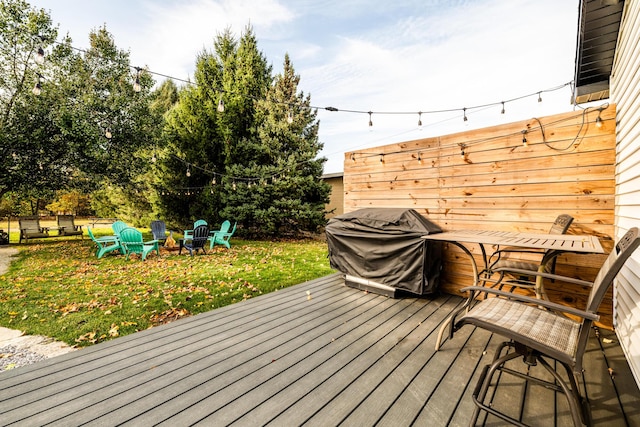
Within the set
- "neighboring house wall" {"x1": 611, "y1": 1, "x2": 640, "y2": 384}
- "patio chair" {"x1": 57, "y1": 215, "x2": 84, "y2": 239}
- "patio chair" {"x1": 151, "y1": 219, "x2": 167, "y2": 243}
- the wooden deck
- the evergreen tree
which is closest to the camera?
the wooden deck

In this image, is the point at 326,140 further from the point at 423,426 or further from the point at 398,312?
the point at 423,426

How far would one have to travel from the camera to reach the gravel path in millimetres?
2412

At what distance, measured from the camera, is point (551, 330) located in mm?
1485

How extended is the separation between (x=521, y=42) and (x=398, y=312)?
233 inches

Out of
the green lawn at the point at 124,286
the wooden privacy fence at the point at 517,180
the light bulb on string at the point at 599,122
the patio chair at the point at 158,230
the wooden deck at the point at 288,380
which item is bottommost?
the green lawn at the point at 124,286

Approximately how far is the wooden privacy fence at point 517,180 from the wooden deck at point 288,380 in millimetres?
1166

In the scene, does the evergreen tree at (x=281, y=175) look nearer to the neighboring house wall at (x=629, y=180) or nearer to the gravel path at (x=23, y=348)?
the gravel path at (x=23, y=348)

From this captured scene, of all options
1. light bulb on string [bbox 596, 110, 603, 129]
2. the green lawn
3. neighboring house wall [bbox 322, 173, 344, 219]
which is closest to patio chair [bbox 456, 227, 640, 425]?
light bulb on string [bbox 596, 110, 603, 129]

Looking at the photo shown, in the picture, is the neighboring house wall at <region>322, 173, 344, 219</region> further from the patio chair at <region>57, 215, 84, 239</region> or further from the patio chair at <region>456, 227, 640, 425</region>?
the patio chair at <region>456, 227, 640, 425</region>

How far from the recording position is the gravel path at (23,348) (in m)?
2.41

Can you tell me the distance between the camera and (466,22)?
5.40m

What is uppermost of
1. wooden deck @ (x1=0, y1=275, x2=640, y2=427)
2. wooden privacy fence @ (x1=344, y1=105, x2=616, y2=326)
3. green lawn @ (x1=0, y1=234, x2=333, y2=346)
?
wooden privacy fence @ (x1=344, y1=105, x2=616, y2=326)

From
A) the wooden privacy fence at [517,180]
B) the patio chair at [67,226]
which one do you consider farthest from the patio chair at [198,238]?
the patio chair at [67,226]

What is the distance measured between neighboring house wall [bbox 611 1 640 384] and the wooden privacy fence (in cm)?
20
